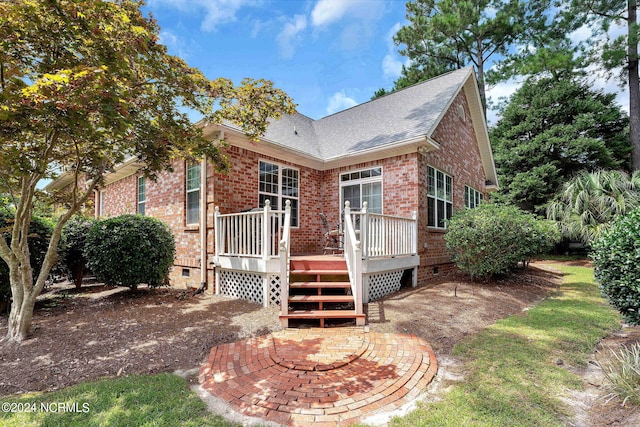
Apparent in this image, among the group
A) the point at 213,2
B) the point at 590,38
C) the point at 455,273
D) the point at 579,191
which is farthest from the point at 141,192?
the point at 590,38

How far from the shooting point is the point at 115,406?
2.74 meters

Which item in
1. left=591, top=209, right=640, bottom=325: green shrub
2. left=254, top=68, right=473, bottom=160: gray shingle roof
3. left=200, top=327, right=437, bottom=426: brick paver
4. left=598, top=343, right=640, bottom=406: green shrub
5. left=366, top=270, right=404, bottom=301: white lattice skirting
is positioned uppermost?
left=254, top=68, right=473, bottom=160: gray shingle roof

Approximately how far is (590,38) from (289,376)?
26.1m

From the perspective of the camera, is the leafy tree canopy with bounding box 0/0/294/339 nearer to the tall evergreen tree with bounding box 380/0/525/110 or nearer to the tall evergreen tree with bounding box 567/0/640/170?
the tall evergreen tree with bounding box 380/0/525/110

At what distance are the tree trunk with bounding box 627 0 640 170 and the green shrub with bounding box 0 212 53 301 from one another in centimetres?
2556

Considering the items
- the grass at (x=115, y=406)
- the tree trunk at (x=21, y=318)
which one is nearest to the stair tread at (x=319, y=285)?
the grass at (x=115, y=406)

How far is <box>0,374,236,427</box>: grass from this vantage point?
253cm

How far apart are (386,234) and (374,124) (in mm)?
5038

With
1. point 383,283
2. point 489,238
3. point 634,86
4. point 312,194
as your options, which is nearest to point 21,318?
point 383,283

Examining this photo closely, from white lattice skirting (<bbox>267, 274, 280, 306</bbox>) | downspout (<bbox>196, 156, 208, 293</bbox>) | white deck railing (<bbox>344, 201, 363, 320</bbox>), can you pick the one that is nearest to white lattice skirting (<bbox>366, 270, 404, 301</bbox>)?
white deck railing (<bbox>344, 201, 363, 320</bbox>)

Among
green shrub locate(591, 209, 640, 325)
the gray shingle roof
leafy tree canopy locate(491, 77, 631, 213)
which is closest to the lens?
green shrub locate(591, 209, 640, 325)

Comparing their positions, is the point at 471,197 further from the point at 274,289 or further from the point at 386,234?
the point at 274,289

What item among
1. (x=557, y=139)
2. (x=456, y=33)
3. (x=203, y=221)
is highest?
(x=456, y=33)

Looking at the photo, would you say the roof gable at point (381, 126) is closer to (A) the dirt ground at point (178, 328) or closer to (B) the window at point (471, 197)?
(B) the window at point (471, 197)
